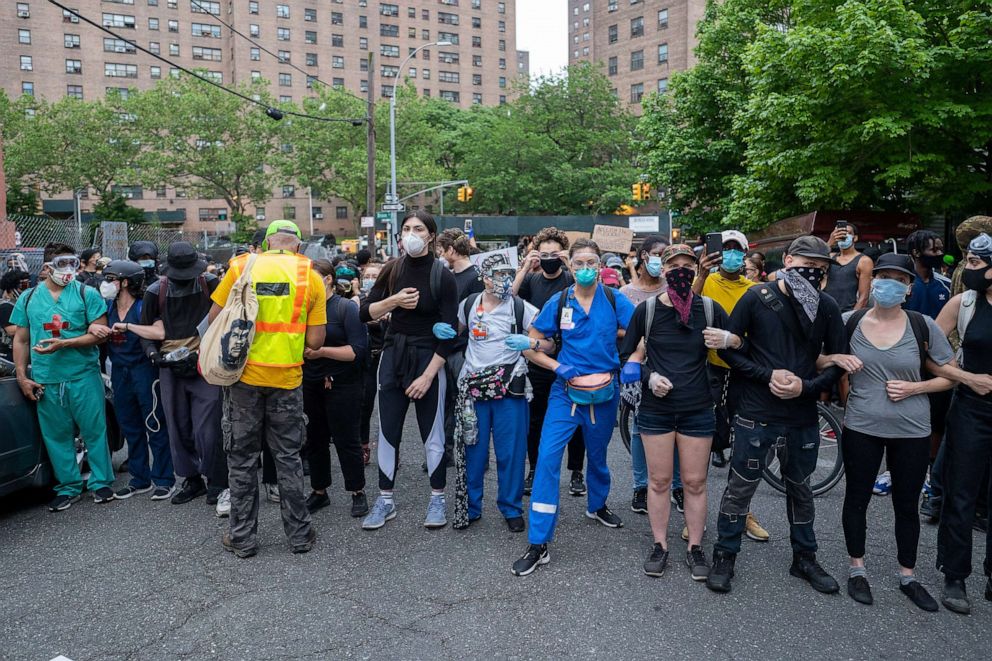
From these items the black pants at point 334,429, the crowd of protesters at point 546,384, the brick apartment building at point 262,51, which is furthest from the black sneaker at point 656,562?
the brick apartment building at point 262,51

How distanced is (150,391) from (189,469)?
2.41ft

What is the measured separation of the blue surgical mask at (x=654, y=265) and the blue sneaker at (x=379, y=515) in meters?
2.78

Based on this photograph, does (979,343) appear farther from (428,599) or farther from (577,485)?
(428,599)

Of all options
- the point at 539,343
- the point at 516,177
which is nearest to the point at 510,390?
the point at 539,343

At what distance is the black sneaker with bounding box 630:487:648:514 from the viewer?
5.83 m

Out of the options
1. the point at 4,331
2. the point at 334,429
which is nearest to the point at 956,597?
the point at 334,429

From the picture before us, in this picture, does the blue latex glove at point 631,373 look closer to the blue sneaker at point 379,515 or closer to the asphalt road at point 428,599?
the asphalt road at point 428,599

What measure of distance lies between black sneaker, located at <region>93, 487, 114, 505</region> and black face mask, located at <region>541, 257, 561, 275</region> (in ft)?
13.0

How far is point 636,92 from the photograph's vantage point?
70250mm

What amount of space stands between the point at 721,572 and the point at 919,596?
1.06m

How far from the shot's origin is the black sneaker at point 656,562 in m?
4.59

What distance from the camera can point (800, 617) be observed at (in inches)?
161

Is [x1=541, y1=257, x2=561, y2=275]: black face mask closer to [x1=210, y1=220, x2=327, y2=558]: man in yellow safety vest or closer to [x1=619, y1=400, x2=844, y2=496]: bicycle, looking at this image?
[x1=619, y1=400, x2=844, y2=496]: bicycle

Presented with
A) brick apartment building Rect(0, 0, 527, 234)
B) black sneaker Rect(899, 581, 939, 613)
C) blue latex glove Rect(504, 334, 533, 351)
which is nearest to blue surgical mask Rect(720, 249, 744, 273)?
blue latex glove Rect(504, 334, 533, 351)
